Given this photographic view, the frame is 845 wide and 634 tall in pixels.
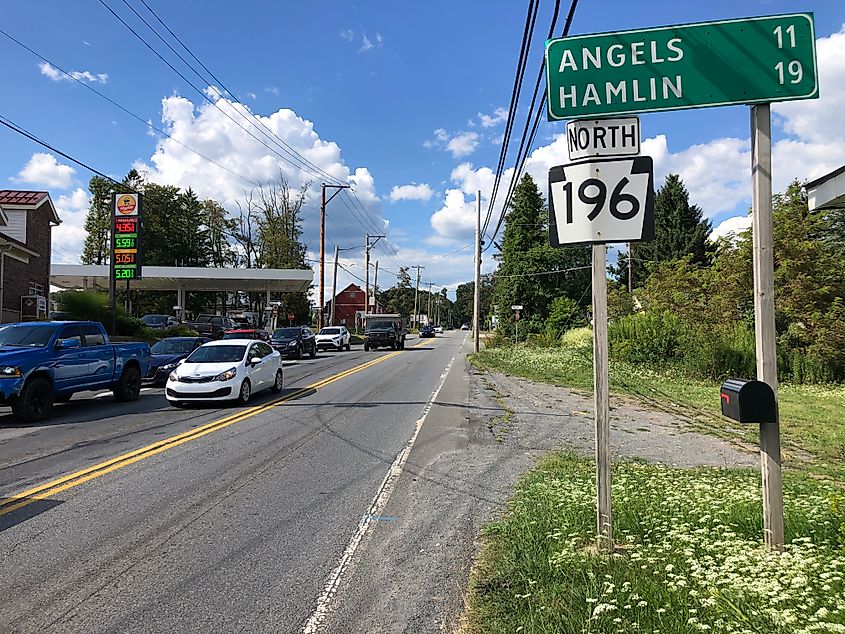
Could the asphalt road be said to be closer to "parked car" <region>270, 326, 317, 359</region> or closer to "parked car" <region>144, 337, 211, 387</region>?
"parked car" <region>144, 337, 211, 387</region>

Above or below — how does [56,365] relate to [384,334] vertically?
below

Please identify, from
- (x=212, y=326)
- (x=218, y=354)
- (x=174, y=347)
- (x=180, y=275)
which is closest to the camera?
(x=218, y=354)

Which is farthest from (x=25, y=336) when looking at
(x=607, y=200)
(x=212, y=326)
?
(x=212, y=326)

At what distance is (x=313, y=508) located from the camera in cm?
635

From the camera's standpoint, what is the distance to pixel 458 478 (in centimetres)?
763

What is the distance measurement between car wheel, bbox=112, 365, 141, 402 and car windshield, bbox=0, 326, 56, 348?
239 centimetres

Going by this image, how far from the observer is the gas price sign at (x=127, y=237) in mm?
26734

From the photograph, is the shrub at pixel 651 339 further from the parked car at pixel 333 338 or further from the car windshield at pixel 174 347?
the parked car at pixel 333 338

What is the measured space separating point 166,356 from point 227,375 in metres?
7.76

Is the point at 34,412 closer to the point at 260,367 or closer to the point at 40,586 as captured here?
the point at 260,367

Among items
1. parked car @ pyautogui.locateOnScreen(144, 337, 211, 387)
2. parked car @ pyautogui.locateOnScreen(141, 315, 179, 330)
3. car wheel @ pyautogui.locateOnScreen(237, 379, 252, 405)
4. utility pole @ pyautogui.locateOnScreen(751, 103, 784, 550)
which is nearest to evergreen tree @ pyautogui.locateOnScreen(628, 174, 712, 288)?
parked car @ pyautogui.locateOnScreen(141, 315, 179, 330)

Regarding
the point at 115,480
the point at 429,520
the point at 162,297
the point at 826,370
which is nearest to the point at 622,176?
the point at 429,520

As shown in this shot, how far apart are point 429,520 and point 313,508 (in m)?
1.23

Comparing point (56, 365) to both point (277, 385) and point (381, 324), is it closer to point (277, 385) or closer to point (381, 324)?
point (277, 385)
